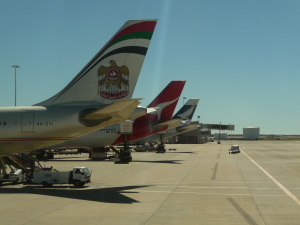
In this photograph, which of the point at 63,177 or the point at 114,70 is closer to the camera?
the point at 63,177

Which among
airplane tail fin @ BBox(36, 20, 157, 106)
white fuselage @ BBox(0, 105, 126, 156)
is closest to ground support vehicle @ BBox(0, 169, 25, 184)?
white fuselage @ BBox(0, 105, 126, 156)

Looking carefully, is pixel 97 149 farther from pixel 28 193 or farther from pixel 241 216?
pixel 241 216

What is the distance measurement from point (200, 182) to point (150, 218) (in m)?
14.4

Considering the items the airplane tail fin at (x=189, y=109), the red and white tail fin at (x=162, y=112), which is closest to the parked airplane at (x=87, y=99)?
the red and white tail fin at (x=162, y=112)

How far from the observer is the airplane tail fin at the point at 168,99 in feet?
216

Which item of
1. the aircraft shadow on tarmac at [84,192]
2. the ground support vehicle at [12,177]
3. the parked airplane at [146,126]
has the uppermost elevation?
the parked airplane at [146,126]

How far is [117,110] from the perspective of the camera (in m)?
26.4

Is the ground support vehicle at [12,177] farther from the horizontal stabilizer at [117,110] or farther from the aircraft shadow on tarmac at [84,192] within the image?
the horizontal stabilizer at [117,110]

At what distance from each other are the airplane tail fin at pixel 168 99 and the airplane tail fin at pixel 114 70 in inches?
1397

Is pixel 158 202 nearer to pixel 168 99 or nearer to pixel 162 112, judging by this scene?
pixel 162 112

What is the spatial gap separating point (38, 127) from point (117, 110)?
6.81 m

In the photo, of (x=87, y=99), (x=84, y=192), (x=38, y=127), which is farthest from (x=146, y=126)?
(x=84, y=192)

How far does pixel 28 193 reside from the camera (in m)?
26.3

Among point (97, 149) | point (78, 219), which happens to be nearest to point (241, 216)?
point (78, 219)
